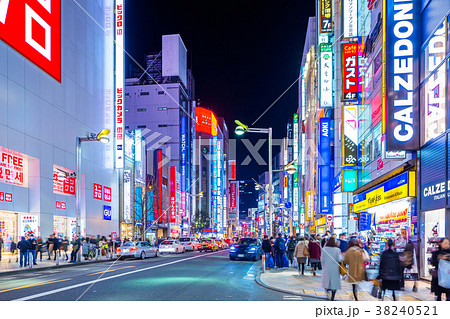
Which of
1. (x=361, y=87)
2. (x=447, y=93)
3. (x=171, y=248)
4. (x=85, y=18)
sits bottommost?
(x=171, y=248)

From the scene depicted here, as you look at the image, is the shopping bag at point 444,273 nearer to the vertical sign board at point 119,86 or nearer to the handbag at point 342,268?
the handbag at point 342,268

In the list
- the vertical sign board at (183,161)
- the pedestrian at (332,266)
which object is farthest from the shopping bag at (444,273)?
the vertical sign board at (183,161)

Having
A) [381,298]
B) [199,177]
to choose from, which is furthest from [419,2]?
[199,177]

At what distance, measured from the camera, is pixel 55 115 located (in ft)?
123

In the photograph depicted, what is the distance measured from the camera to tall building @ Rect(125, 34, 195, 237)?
325ft

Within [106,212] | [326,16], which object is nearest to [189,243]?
[106,212]

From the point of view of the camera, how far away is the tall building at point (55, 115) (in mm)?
27828

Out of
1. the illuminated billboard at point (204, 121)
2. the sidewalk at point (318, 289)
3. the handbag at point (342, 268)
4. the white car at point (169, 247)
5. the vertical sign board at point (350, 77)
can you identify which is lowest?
the white car at point (169, 247)

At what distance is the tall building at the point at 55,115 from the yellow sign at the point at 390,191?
55.9 ft

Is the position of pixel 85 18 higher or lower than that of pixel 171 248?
higher

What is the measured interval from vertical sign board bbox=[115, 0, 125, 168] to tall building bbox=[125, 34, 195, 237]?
130ft

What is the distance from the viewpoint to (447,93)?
1484cm

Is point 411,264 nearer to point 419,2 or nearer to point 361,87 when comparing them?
point 419,2

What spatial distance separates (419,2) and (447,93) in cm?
487
